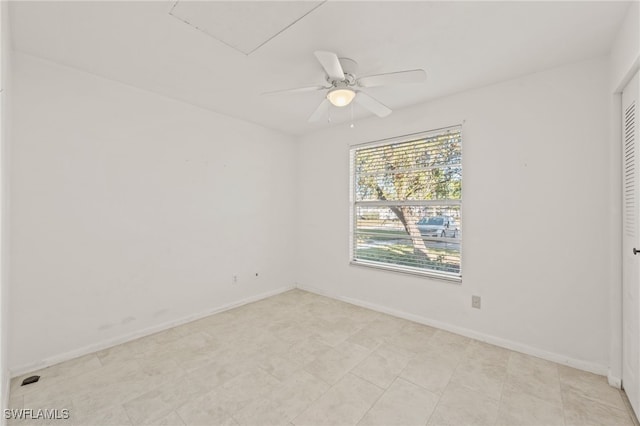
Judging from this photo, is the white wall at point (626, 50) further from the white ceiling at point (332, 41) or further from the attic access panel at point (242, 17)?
the attic access panel at point (242, 17)

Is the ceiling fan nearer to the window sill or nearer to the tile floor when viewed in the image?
the window sill

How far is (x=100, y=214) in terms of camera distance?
8.41 feet

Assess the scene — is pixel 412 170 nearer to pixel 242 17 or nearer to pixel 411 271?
pixel 411 271

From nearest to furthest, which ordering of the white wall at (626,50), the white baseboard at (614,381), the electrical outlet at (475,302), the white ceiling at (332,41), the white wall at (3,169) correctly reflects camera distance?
the white wall at (3,169) → the white wall at (626,50) → the white ceiling at (332,41) → the white baseboard at (614,381) → the electrical outlet at (475,302)

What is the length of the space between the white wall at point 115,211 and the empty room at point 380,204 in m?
0.02

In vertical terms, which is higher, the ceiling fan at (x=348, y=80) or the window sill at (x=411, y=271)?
the ceiling fan at (x=348, y=80)

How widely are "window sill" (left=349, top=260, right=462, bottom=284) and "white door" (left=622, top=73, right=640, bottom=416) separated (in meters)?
1.20

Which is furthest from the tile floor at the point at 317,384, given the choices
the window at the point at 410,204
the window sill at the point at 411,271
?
the window at the point at 410,204

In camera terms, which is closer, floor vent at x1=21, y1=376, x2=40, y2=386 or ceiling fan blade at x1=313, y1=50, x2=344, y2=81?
ceiling fan blade at x1=313, y1=50, x2=344, y2=81

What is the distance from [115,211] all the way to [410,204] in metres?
3.16

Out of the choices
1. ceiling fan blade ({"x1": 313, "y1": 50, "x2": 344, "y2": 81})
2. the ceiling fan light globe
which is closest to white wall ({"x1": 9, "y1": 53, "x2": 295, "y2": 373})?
the ceiling fan light globe

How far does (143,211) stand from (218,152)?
44.8 inches

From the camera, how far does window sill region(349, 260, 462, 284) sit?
2968 mm

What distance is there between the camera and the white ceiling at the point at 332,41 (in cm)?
173
